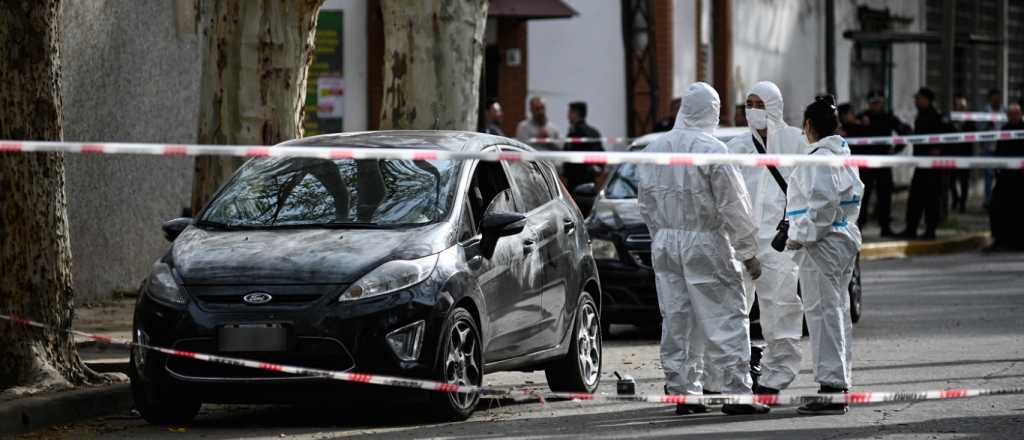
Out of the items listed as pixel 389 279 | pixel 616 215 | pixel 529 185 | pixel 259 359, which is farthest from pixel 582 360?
pixel 616 215

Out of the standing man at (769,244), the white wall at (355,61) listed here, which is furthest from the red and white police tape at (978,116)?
the standing man at (769,244)

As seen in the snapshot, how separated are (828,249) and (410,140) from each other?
237 cm

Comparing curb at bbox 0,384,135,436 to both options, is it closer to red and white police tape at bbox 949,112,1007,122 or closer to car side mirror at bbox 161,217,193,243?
car side mirror at bbox 161,217,193,243

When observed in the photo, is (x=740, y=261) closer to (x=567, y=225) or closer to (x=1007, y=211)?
(x=567, y=225)

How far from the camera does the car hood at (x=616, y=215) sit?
558 inches

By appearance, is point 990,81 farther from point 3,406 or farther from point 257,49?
point 3,406

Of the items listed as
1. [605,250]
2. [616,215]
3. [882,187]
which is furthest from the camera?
[882,187]

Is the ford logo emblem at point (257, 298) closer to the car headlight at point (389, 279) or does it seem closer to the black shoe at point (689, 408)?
the car headlight at point (389, 279)

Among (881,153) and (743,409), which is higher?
(881,153)

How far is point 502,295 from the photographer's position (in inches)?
390

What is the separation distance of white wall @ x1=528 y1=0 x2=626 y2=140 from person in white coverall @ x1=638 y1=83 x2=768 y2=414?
19026mm

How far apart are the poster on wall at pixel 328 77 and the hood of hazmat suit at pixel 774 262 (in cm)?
1344

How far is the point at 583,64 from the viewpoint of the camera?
96.2 ft

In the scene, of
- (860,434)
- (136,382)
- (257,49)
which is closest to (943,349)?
(860,434)
